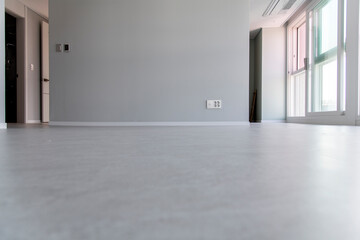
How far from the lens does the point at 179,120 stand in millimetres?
4008

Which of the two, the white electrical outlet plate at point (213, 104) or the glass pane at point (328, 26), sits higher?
the glass pane at point (328, 26)

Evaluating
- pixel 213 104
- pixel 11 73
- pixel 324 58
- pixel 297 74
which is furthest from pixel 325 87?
Result: pixel 11 73

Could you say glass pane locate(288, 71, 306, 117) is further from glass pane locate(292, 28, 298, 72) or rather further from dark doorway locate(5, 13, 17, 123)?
dark doorway locate(5, 13, 17, 123)

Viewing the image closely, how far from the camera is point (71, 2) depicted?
4.12 m

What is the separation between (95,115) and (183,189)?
3.97 metres

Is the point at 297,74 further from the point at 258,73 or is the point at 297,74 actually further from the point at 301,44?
the point at 258,73

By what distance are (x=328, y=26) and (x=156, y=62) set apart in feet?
11.0

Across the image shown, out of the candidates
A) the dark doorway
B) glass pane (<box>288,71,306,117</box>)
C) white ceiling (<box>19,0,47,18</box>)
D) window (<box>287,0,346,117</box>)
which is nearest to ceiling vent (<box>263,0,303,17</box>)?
window (<box>287,0,346,117</box>)

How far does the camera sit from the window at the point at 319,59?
14.0 ft

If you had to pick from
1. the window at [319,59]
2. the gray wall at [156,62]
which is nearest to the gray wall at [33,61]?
the gray wall at [156,62]

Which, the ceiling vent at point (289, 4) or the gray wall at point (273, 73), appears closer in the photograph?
the ceiling vent at point (289, 4)

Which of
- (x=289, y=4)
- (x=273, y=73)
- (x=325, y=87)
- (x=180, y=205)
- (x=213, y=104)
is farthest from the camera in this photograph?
(x=273, y=73)

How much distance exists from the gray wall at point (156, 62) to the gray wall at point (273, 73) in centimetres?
335

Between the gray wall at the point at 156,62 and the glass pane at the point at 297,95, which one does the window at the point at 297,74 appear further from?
the gray wall at the point at 156,62
